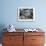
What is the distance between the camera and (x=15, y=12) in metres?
3.87

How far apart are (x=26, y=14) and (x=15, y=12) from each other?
352 mm

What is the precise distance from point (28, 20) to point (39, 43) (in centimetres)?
85

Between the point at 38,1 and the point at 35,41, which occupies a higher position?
the point at 38,1

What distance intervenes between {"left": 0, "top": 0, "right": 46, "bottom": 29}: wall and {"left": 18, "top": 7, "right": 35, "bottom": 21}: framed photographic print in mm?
101

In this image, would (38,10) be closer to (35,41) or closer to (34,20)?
(34,20)

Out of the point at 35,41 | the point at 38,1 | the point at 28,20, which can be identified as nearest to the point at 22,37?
the point at 35,41

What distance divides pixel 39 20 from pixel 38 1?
0.60 metres

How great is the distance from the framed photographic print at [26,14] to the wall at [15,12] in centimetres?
10

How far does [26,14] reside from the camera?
3881 millimetres

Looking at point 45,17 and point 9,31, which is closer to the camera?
point 9,31

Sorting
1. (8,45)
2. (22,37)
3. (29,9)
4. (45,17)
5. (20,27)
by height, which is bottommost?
(8,45)

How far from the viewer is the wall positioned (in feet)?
12.7

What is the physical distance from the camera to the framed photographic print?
12.6 feet

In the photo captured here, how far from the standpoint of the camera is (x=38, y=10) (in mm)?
3871
